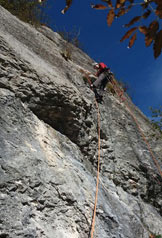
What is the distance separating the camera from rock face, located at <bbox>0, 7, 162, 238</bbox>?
7.83ft

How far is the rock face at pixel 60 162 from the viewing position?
2.39 m

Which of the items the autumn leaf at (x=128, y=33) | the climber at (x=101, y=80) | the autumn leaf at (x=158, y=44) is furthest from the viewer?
the climber at (x=101, y=80)

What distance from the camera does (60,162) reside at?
307cm

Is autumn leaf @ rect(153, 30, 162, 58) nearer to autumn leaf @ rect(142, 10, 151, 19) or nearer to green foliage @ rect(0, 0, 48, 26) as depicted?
autumn leaf @ rect(142, 10, 151, 19)

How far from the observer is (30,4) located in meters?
8.04

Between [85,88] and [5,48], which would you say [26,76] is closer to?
[5,48]

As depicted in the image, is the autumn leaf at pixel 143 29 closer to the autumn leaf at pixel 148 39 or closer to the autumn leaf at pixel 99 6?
the autumn leaf at pixel 148 39

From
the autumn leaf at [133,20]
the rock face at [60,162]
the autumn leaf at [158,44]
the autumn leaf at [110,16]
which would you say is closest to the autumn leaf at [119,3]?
the autumn leaf at [110,16]

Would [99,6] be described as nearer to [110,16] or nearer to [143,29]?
[110,16]

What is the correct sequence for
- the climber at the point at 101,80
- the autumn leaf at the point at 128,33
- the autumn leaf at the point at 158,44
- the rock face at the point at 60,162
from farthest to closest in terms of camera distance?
the climber at the point at 101,80
the rock face at the point at 60,162
the autumn leaf at the point at 128,33
the autumn leaf at the point at 158,44

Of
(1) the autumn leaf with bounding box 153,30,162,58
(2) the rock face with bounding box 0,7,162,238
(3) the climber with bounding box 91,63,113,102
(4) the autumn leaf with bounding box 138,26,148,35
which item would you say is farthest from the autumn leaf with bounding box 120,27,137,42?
(3) the climber with bounding box 91,63,113,102

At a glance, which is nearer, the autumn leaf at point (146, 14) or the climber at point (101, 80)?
the autumn leaf at point (146, 14)

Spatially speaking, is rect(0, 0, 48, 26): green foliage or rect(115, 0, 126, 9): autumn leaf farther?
rect(0, 0, 48, 26): green foliage

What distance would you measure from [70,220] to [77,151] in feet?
4.32
